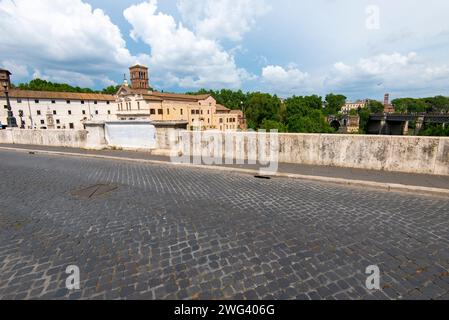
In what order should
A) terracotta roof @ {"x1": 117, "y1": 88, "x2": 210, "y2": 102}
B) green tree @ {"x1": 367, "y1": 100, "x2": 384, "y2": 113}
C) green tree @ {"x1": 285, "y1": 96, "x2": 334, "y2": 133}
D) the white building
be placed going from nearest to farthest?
1. the white building
2. green tree @ {"x1": 285, "y1": 96, "x2": 334, "y2": 133}
3. terracotta roof @ {"x1": 117, "y1": 88, "x2": 210, "y2": 102}
4. green tree @ {"x1": 367, "y1": 100, "x2": 384, "y2": 113}

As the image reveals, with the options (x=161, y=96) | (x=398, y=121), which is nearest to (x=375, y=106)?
(x=398, y=121)

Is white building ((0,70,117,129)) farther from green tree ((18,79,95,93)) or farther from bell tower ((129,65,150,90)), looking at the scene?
green tree ((18,79,95,93))

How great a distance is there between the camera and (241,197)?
217 inches

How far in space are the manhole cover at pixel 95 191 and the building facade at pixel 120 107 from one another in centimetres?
4664

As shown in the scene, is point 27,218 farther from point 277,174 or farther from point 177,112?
point 177,112

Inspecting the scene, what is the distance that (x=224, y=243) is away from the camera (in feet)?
11.3

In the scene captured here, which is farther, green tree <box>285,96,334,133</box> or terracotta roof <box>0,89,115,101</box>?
green tree <box>285,96,334,133</box>

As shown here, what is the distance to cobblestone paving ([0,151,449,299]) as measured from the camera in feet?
8.39

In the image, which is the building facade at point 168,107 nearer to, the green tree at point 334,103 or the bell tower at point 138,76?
the bell tower at point 138,76

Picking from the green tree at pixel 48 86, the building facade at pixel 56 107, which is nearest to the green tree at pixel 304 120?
the building facade at pixel 56 107

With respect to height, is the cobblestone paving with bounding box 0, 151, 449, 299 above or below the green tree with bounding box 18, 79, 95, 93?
below

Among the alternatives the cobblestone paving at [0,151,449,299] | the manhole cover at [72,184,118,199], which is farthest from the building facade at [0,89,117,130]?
the cobblestone paving at [0,151,449,299]

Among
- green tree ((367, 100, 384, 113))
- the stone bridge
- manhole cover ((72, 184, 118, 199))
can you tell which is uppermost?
green tree ((367, 100, 384, 113))

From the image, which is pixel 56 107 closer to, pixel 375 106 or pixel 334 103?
pixel 334 103
